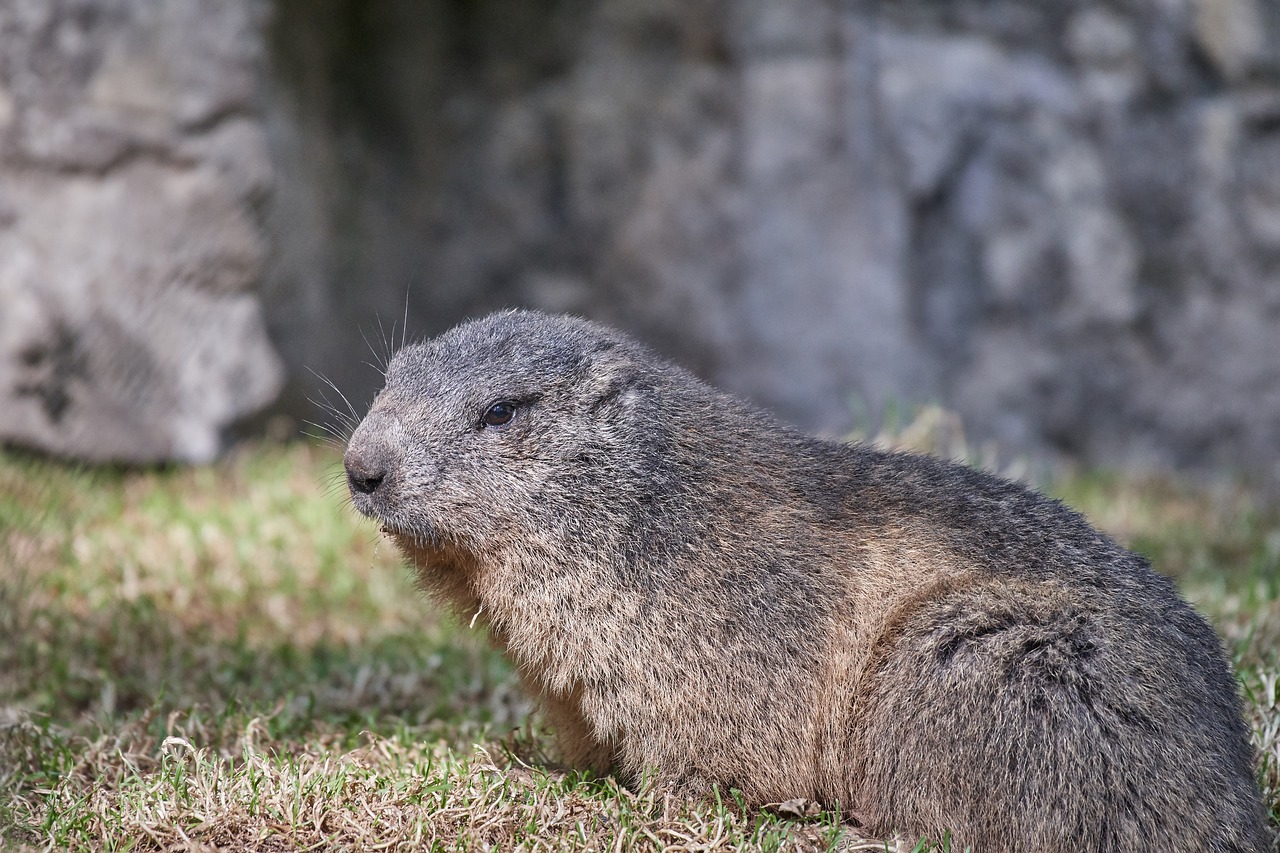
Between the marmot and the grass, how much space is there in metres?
0.27

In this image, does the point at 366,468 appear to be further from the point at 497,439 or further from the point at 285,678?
the point at 285,678

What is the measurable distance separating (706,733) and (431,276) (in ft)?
22.1

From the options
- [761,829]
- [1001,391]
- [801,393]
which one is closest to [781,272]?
[801,393]

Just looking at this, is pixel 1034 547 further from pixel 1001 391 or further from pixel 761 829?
pixel 1001 391

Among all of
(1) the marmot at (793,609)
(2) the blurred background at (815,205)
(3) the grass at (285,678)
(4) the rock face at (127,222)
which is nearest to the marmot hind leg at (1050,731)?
(1) the marmot at (793,609)

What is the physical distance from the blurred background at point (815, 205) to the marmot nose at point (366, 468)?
15.0 feet

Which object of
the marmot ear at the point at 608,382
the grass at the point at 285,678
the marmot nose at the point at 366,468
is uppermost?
the marmot ear at the point at 608,382

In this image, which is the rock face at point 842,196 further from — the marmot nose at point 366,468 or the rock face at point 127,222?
the marmot nose at point 366,468

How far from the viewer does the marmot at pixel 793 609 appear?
3645 mm

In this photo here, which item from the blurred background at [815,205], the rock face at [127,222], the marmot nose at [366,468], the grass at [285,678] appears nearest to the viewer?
the grass at [285,678]

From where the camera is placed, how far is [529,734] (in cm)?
471

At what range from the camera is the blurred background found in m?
9.09

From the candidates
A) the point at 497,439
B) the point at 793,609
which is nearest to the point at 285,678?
the point at 497,439

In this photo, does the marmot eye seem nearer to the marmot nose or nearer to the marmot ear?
the marmot ear
